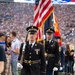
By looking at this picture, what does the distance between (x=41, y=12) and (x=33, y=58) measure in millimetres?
2759

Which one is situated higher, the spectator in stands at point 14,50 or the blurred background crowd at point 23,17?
the blurred background crowd at point 23,17

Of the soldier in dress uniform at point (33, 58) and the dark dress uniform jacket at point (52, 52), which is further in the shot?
the dark dress uniform jacket at point (52, 52)

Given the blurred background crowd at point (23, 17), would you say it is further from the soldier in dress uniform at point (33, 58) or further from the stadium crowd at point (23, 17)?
the soldier in dress uniform at point (33, 58)

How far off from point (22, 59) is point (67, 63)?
928cm

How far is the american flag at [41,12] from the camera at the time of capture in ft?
31.2

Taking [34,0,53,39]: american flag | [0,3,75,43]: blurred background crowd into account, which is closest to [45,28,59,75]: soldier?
[34,0,53,39]: american flag

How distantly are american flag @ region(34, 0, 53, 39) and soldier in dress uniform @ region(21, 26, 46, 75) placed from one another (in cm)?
231

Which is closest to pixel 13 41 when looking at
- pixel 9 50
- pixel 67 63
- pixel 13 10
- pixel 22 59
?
pixel 9 50

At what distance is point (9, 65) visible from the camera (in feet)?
35.0

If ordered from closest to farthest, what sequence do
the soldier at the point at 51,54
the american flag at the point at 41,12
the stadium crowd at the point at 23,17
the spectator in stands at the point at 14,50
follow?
the soldier at the point at 51,54, the american flag at the point at 41,12, the spectator in stands at the point at 14,50, the stadium crowd at the point at 23,17

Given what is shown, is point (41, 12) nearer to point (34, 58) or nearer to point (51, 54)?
point (51, 54)

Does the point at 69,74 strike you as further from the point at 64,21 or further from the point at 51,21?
the point at 64,21

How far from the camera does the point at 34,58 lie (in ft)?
23.6

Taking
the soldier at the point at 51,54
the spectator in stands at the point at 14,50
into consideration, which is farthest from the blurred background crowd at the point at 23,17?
the soldier at the point at 51,54
